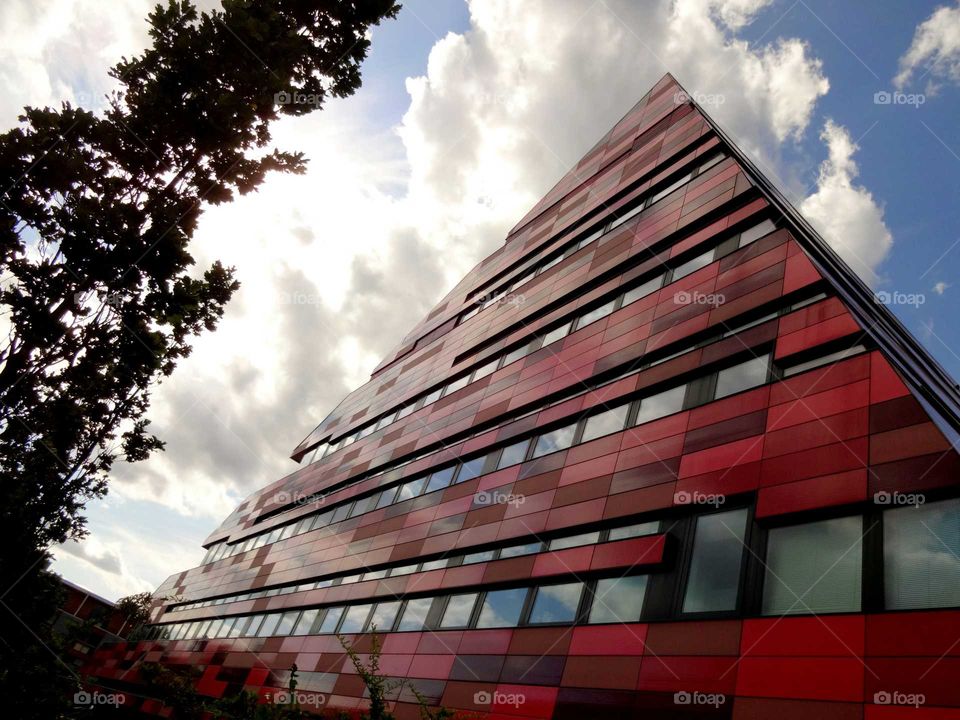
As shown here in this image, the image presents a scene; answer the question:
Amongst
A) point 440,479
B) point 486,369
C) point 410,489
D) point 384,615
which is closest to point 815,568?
point 384,615

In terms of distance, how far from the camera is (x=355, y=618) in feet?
→ 66.8

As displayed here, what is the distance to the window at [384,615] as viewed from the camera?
726 inches

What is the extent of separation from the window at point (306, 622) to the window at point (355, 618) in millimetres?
2893

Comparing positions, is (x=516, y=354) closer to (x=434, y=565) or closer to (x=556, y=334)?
(x=556, y=334)

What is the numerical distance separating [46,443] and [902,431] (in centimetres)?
1791

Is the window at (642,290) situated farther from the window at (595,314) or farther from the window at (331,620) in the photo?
the window at (331,620)

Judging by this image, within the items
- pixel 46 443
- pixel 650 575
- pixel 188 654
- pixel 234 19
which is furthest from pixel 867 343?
pixel 188 654

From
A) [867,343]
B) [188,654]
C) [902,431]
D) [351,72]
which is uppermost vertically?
[351,72]

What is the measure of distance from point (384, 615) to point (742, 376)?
1478 centimetres

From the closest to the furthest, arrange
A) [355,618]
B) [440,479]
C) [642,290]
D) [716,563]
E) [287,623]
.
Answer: [716,563] < [642,290] < [355,618] < [440,479] < [287,623]

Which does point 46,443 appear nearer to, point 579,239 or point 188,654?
point 579,239

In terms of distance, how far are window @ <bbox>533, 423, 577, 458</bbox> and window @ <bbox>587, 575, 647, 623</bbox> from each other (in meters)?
5.25

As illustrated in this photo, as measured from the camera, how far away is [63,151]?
31.2ft

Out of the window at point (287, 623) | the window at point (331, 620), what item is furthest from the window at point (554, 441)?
the window at point (287, 623)
